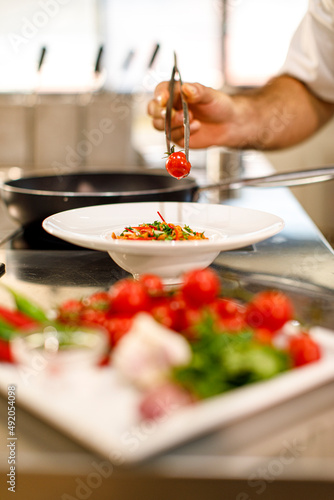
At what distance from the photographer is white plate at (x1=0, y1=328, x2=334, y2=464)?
1.21 feet

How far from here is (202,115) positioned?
1524 mm

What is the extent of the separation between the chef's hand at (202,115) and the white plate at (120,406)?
0.78 meters

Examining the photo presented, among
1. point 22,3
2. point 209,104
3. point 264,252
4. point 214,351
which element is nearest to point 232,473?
point 214,351

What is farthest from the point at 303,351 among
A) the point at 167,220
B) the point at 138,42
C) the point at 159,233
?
the point at 138,42

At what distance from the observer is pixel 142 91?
4961mm

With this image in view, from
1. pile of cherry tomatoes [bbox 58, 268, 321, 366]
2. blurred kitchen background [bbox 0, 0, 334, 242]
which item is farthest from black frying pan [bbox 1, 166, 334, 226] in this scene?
blurred kitchen background [bbox 0, 0, 334, 242]

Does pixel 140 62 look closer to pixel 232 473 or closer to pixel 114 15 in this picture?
pixel 114 15

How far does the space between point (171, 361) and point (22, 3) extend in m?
5.14

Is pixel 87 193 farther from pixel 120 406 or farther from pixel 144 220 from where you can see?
pixel 120 406

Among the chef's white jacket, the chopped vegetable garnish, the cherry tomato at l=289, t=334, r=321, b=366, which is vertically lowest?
the chopped vegetable garnish

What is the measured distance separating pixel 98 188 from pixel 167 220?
1.29ft

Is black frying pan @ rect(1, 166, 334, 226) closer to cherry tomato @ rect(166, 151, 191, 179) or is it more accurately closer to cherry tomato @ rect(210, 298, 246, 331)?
cherry tomato @ rect(166, 151, 191, 179)

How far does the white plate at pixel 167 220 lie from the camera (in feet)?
2.22

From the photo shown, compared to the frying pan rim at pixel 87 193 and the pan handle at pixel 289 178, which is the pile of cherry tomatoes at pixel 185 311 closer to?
the frying pan rim at pixel 87 193
